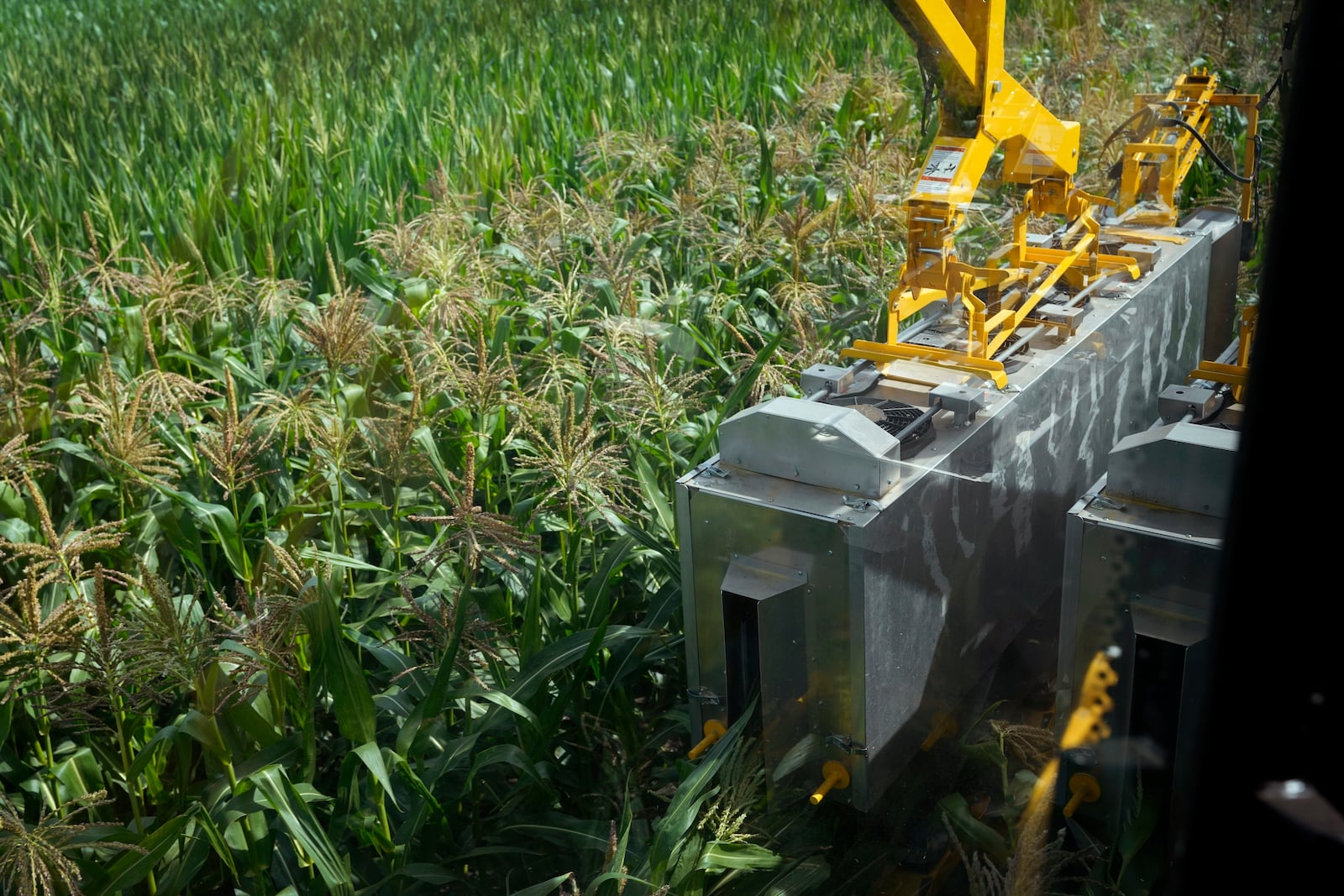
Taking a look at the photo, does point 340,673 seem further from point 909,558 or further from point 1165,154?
point 1165,154

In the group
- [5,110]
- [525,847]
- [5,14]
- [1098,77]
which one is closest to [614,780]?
[525,847]

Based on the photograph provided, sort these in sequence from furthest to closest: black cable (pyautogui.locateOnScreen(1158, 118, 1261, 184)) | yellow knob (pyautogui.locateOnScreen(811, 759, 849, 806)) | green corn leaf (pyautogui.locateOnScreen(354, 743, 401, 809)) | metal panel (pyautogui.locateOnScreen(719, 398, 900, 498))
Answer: black cable (pyautogui.locateOnScreen(1158, 118, 1261, 184)) < yellow knob (pyautogui.locateOnScreen(811, 759, 849, 806)) < metal panel (pyautogui.locateOnScreen(719, 398, 900, 498)) < green corn leaf (pyautogui.locateOnScreen(354, 743, 401, 809))

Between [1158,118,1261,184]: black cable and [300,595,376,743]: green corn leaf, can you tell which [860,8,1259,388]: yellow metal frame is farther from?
[300,595,376,743]: green corn leaf

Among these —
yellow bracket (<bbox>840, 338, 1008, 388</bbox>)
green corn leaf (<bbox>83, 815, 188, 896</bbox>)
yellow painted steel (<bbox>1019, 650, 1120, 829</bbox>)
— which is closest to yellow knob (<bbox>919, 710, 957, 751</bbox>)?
yellow painted steel (<bbox>1019, 650, 1120, 829</bbox>)

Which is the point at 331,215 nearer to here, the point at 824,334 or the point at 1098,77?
the point at 824,334

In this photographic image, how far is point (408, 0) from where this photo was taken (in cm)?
1133

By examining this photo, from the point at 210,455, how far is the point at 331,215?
8.61 feet

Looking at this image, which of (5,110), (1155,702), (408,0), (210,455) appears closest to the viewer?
(1155,702)

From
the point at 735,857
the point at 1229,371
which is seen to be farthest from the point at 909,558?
the point at 1229,371

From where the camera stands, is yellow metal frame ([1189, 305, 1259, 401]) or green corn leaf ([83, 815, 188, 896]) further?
yellow metal frame ([1189, 305, 1259, 401])

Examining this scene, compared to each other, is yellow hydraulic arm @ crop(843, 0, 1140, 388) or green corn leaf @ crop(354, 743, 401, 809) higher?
yellow hydraulic arm @ crop(843, 0, 1140, 388)

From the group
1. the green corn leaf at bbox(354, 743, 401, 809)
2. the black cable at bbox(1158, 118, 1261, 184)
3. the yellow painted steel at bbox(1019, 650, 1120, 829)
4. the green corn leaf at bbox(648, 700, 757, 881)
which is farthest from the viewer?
the black cable at bbox(1158, 118, 1261, 184)

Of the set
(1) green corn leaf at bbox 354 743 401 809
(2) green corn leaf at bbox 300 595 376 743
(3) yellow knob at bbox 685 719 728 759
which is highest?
(2) green corn leaf at bbox 300 595 376 743

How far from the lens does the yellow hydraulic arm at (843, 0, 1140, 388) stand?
3148mm
